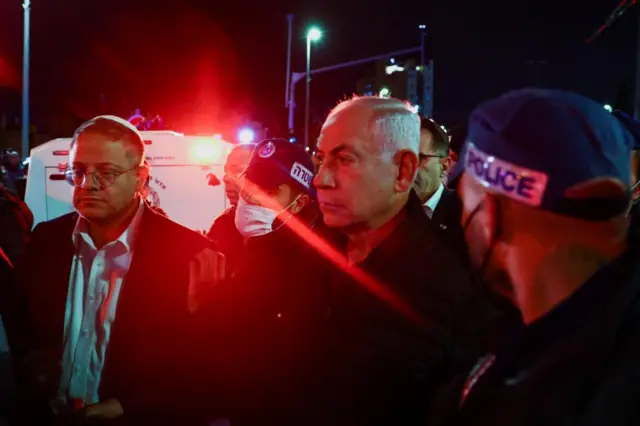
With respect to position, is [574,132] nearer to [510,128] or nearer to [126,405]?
[510,128]

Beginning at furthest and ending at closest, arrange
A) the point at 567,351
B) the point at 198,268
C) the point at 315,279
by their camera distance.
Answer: the point at 198,268
the point at 315,279
the point at 567,351

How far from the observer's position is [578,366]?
3.70ft

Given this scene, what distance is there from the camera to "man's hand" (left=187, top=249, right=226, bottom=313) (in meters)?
2.75

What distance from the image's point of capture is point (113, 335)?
2.65m

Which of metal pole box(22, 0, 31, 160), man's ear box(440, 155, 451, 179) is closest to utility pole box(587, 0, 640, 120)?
man's ear box(440, 155, 451, 179)

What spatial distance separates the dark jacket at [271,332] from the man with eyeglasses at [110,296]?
0.64 ft

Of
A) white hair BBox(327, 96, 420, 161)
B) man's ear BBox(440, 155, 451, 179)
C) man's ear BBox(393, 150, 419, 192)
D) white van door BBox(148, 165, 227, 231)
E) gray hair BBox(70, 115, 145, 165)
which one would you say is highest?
white hair BBox(327, 96, 420, 161)

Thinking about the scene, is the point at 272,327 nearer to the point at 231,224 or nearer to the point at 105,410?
the point at 105,410

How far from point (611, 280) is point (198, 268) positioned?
78.2 inches

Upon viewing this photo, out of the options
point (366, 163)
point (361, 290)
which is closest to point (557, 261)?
point (361, 290)

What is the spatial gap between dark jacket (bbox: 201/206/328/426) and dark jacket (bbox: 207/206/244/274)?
3.17 ft

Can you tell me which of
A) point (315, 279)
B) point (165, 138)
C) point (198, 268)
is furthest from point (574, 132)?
point (165, 138)

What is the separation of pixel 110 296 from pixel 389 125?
156 cm

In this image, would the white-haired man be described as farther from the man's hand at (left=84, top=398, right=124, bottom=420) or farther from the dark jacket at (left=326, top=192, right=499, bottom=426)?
the man's hand at (left=84, top=398, right=124, bottom=420)
